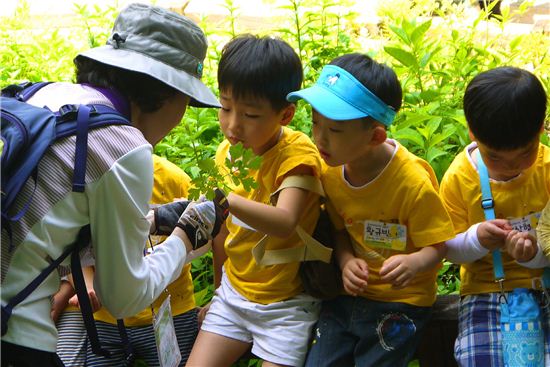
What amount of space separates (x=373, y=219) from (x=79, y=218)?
1.05m

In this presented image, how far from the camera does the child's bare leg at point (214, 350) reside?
2.63m

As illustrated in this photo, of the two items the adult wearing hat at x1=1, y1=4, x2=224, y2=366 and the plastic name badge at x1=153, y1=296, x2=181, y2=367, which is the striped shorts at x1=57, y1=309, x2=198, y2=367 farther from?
the adult wearing hat at x1=1, y1=4, x2=224, y2=366

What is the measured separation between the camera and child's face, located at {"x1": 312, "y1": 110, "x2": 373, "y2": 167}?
248 cm

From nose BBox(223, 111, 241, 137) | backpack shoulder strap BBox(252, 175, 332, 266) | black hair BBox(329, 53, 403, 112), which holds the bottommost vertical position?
backpack shoulder strap BBox(252, 175, 332, 266)

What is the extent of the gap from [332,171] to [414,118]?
0.68 meters

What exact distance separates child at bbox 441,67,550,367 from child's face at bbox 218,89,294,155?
26.0 inches

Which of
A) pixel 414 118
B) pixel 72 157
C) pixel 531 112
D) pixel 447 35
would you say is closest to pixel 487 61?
pixel 447 35

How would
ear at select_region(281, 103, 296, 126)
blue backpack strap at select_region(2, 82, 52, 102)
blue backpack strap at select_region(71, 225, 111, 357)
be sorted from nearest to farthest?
blue backpack strap at select_region(71, 225, 111, 357) → blue backpack strap at select_region(2, 82, 52, 102) → ear at select_region(281, 103, 296, 126)

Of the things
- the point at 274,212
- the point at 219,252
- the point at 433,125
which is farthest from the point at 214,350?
the point at 433,125

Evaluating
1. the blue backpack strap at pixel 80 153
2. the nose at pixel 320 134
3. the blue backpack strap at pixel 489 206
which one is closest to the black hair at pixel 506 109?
the blue backpack strap at pixel 489 206

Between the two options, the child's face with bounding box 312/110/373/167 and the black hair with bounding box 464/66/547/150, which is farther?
the child's face with bounding box 312/110/373/167

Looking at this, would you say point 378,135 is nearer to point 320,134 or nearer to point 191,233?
point 320,134

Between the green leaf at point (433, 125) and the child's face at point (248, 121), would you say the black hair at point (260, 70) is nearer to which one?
the child's face at point (248, 121)

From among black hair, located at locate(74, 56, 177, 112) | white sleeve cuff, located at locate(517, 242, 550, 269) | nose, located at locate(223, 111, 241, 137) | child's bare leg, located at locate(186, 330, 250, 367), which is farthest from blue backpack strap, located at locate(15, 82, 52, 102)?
white sleeve cuff, located at locate(517, 242, 550, 269)
